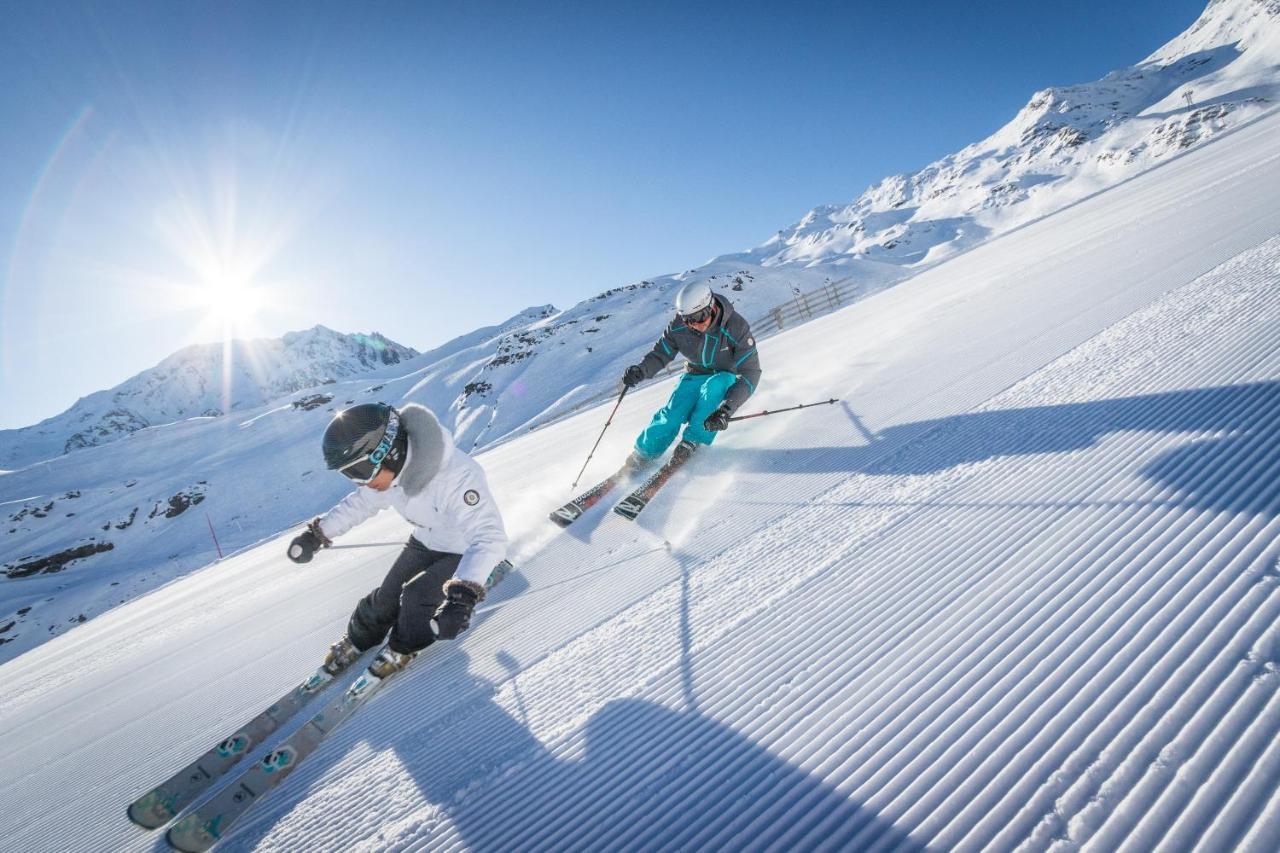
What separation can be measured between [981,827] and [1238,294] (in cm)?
554

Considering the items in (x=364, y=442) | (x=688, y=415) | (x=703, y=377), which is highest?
(x=364, y=442)

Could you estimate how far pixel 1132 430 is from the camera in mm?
3018

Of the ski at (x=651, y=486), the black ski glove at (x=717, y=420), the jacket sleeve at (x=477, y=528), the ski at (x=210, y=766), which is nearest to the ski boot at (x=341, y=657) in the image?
the ski at (x=210, y=766)

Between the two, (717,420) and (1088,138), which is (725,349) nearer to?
(717,420)

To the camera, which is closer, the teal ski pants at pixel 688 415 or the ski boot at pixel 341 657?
the ski boot at pixel 341 657

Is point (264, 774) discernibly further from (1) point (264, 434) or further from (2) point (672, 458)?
(1) point (264, 434)

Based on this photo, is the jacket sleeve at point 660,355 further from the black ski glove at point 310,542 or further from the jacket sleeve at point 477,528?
the black ski glove at point 310,542

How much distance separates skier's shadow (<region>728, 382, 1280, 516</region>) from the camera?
2320 mm

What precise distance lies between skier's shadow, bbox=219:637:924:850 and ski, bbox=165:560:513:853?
0.07 meters

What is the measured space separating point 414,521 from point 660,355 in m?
3.73

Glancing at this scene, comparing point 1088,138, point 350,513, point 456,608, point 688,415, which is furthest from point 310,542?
point 1088,138

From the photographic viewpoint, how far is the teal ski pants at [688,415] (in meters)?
5.28

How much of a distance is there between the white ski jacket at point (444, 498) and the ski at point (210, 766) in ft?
3.55

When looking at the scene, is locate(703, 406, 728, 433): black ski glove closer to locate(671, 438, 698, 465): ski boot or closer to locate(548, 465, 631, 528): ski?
locate(671, 438, 698, 465): ski boot
